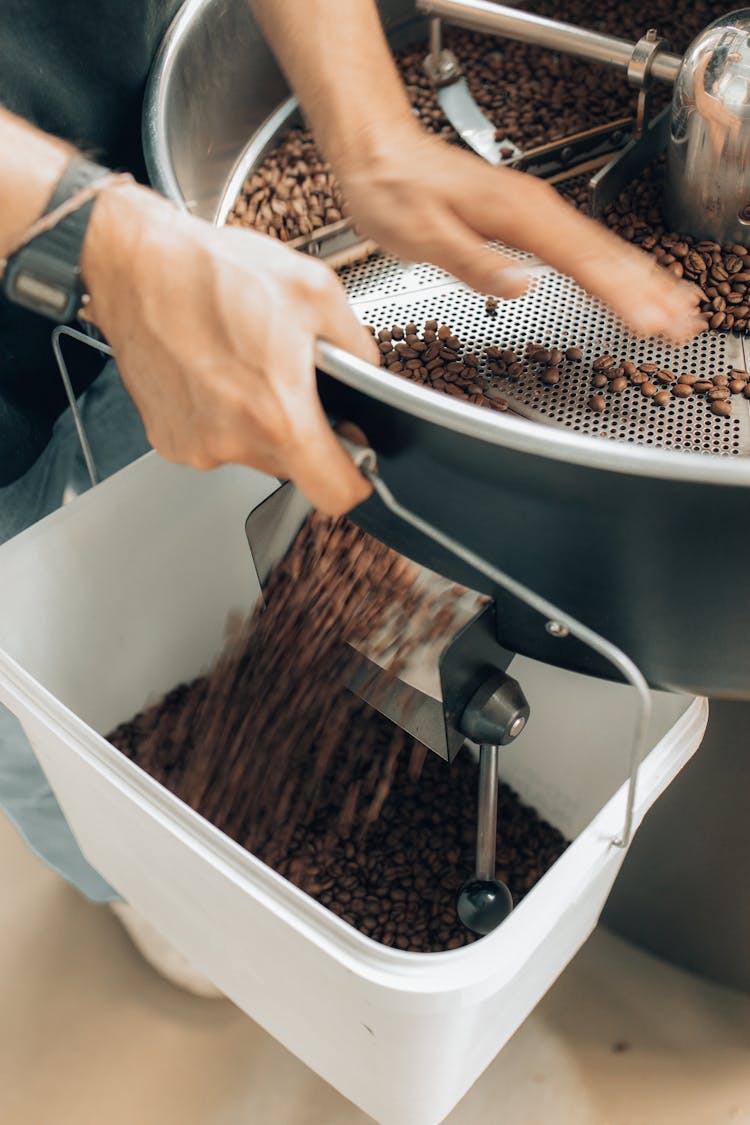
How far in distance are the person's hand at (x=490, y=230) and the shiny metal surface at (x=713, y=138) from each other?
0.11 metres

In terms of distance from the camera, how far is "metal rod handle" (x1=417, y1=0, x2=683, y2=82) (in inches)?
29.5

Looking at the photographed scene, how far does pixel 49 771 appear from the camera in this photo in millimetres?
800

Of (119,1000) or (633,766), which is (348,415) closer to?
(633,766)

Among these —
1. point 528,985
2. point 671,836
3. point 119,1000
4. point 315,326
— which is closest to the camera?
point 315,326

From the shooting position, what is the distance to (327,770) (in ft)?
3.03

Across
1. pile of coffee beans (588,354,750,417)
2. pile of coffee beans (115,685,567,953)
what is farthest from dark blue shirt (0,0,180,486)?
pile of coffee beans (588,354,750,417)

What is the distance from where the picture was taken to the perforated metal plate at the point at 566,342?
667 millimetres

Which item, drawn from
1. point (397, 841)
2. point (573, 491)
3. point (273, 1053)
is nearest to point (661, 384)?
point (573, 491)

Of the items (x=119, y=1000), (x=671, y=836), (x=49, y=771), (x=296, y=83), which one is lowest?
(x=119, y=1000)

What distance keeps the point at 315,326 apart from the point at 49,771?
1.46 feet

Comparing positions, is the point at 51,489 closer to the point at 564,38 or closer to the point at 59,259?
the point at 59,259

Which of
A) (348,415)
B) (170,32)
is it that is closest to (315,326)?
(348,415)

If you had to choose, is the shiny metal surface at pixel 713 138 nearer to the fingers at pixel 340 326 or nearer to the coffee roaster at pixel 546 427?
the coffee roaster at pixel 546 427

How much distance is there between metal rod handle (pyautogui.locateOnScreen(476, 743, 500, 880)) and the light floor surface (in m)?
0.36
